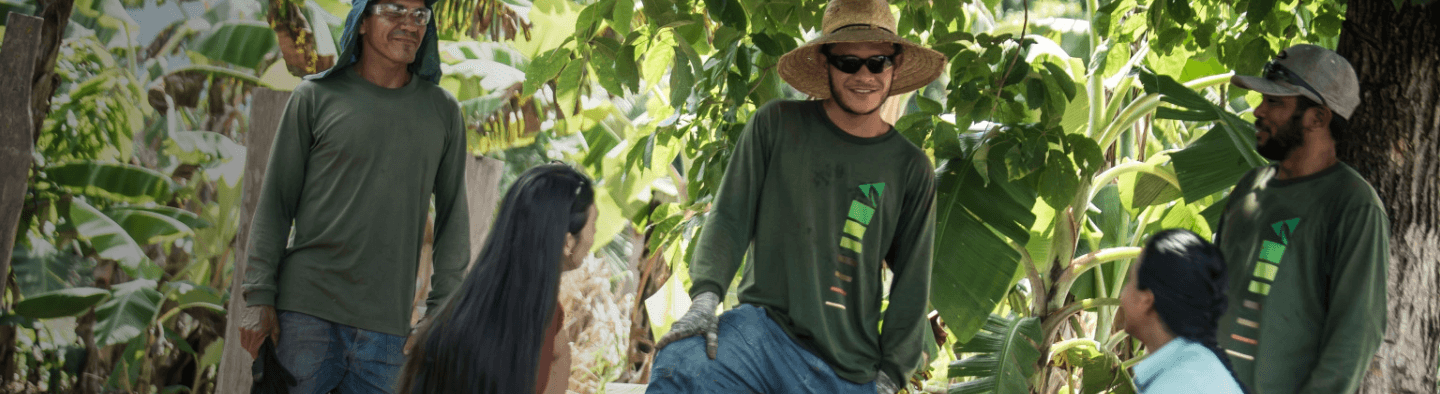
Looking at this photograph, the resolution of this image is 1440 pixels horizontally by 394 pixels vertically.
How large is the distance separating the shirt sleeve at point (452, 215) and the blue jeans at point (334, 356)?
8.8 inches

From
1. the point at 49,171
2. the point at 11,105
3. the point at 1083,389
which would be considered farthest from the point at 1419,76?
the point at 49,171

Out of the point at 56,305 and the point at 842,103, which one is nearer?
the point at 842,103

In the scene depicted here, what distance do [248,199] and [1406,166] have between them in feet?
13.4

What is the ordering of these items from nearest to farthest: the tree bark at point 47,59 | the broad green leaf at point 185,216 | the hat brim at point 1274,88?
the hat brim at point 1274,88 < the tree bark at point 47,59 < the broad green leaf at point 185,216

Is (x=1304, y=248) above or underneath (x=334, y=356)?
above

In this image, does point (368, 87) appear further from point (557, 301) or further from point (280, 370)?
point (557, 301)

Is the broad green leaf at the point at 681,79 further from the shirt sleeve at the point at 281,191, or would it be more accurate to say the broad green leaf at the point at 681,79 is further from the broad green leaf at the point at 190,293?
the broad green leaf at the point at 190,293

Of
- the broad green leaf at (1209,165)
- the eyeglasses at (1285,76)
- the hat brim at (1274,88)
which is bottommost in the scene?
the broad green leaf at (1209,165)

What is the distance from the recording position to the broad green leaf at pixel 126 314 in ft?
31.7

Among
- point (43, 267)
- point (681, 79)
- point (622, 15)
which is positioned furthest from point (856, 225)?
point (43, 267)

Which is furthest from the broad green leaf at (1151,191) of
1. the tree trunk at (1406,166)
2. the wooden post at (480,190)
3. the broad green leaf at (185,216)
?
the broad green leaf at (185,216)

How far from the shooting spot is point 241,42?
1112 cm

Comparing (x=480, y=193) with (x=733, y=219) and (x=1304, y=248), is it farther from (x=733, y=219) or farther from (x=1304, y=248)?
(x=1304, y=248)

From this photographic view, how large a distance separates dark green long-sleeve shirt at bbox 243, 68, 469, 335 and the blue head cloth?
5cm
